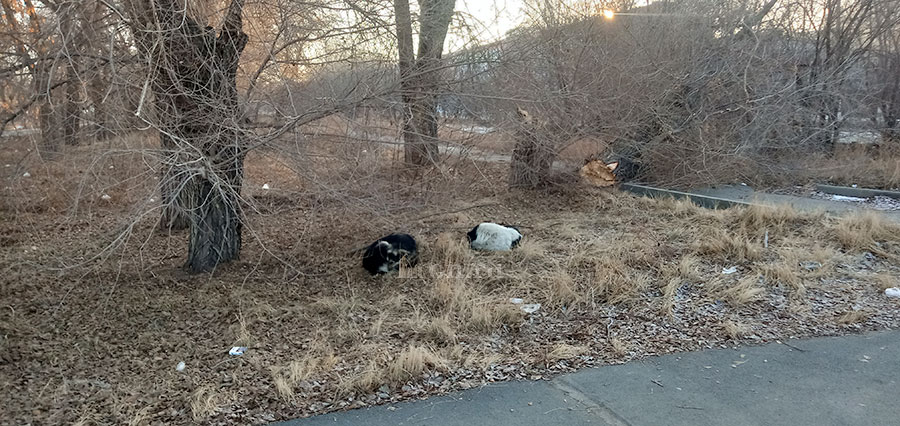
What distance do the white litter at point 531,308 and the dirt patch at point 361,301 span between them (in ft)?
0.11

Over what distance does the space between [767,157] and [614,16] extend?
13.6 ft

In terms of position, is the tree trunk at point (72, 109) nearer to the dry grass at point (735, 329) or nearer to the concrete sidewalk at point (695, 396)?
the concrete sidewalk at point (695, 396)

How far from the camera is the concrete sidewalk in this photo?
3236 mm

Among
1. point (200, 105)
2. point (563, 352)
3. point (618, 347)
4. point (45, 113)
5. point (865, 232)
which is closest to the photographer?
point (563, 352)

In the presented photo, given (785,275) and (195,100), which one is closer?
(195,100)

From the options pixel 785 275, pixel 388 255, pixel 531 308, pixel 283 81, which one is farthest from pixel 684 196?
pixel 283 81

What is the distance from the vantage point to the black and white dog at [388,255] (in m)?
5.87

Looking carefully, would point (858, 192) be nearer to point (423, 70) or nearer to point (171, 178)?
point (423, 70)

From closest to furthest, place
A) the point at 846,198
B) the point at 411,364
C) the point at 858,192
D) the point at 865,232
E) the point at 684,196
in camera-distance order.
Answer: the point at 411,364, the point at 865,232, the point at 684,196, the point at 846,198, the point at 858,192

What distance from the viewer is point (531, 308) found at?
494cm

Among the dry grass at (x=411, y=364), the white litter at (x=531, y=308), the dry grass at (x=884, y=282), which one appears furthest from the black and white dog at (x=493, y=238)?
the dry grass at (x=884, y=282)

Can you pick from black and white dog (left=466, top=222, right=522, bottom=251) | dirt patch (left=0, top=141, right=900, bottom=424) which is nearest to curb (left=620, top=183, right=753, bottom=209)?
dirt patch (left=0, top=141, right=900, bottom=424)

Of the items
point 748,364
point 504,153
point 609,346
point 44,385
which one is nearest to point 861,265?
point 748,364

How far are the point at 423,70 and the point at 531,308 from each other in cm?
247
